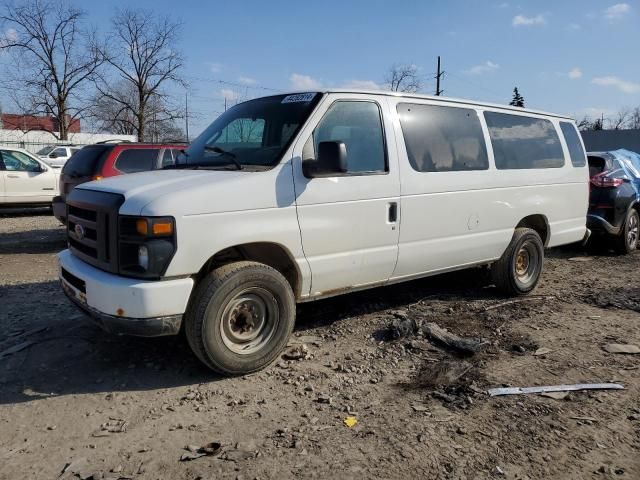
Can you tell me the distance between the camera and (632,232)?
905 cm

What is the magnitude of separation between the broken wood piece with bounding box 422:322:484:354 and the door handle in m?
1.06

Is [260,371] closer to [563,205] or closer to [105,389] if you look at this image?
[105,389]

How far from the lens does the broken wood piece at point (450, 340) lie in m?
4.48

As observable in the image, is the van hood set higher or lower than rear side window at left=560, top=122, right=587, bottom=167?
lower

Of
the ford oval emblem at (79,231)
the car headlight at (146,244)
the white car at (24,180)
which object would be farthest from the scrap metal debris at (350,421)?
the white car at (24,180)

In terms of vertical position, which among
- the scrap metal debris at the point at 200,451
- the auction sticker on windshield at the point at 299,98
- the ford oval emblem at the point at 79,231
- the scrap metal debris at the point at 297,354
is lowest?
the scrap metal debris at the point at 200,451

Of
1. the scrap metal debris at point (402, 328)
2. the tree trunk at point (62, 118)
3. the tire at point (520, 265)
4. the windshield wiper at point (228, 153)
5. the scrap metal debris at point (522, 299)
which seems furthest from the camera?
the tree trunk at point (62, 118)

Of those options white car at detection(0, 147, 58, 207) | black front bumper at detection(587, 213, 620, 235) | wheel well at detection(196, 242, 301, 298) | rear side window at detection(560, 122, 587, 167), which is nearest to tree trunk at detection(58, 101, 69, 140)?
white car at detection(0, 147, 58, 207)

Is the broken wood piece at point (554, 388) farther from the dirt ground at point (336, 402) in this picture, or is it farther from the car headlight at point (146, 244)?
the car headlight at point (146, 244)

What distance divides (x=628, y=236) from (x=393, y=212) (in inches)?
244

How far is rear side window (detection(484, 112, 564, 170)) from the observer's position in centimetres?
576

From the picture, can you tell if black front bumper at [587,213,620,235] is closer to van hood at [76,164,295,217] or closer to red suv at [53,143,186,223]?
van hood at [76,164,295,217]

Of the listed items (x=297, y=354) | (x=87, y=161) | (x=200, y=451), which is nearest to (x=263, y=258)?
(x=297, y=354)

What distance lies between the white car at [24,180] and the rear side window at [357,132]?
11.1 metres
